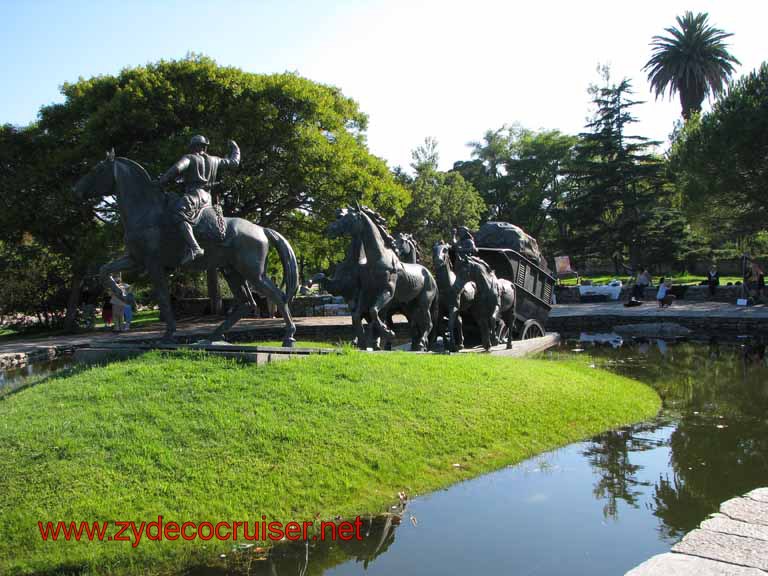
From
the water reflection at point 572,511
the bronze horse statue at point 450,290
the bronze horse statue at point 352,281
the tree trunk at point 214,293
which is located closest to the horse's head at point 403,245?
the bronze horse statue at point 450,290

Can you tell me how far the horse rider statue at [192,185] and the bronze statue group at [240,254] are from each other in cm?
1

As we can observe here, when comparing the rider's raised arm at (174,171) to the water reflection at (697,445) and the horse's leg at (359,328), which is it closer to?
the horse's leg at (359,328)

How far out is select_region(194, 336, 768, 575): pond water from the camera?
4887 mm

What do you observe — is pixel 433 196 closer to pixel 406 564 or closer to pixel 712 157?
pixel 712 157

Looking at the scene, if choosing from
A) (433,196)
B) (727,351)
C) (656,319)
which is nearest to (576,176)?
(433,196)

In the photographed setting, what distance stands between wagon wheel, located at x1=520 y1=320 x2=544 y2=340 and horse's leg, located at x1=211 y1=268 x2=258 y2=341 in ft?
30.2

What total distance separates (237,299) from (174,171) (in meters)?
2.27

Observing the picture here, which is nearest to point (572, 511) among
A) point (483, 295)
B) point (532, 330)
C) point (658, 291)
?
point (483, 295)

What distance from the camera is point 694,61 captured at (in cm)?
5116

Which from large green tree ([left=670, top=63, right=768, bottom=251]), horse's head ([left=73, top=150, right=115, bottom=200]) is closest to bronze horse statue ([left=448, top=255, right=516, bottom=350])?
horse's head ([left=73, top=150, right=115, bottom=200])

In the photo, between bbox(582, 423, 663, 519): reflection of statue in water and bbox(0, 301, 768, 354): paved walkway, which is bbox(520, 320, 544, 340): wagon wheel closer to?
bbox(0, 301, 768, 354): paved walkway

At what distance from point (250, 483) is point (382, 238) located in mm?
6484

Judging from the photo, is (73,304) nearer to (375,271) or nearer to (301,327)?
(301,327)

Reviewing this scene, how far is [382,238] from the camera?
11523mm
